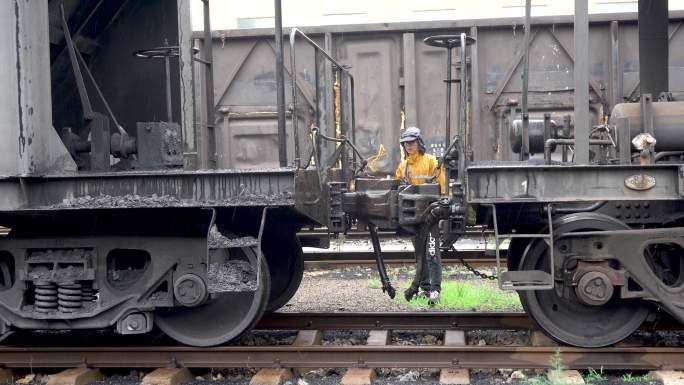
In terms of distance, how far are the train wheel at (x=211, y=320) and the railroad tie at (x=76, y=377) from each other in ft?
2.07

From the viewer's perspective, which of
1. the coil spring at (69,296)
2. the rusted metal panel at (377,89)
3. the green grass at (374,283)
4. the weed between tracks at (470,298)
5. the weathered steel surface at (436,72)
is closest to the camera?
the coil spring at (69,296)

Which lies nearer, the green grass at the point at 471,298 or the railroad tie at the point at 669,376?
the railroad tie at the point at 669,376

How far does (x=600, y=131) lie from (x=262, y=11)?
1032cm

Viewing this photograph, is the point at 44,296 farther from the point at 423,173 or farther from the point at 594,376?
the point at 594,376

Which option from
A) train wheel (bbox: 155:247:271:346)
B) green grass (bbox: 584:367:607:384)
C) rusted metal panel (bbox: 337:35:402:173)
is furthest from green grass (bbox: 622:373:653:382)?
rusted metal panel (bbox: 337:35:402:173)

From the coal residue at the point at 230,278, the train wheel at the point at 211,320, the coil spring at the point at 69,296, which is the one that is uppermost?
the coal residue at the point at 230,278

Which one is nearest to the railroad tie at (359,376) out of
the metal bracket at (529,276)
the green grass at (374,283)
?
the metal bracket at (529,276)

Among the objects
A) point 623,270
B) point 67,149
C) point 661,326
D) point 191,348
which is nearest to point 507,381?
point 623,270

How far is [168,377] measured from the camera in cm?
550

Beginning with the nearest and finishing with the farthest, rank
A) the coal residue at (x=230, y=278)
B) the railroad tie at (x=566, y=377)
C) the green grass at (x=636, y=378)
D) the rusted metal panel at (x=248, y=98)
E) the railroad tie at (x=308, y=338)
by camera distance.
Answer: the railroad tie at (x=566, y=377) < the green grass at (x=636, y=378) < the coal residue at (x=230, y=278) < the railroad tie at (x=308, y=338) < the rusted metal panel at (x=248, y=98)

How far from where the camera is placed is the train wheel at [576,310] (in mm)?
5677

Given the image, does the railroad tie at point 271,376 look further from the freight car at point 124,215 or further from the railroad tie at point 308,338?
the railroad tie at point 308,338

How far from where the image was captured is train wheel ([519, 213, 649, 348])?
5.68 meters

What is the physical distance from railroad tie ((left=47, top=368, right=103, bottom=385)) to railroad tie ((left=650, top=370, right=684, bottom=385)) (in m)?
4.22
